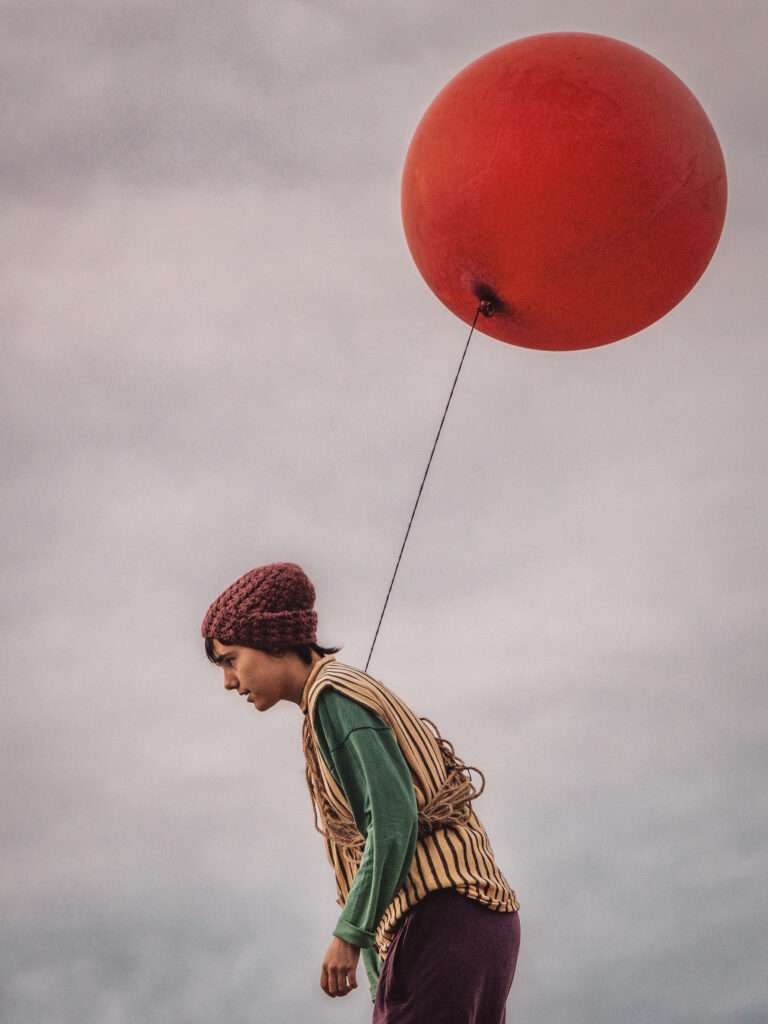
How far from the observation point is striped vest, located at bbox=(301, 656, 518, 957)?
2510 mm

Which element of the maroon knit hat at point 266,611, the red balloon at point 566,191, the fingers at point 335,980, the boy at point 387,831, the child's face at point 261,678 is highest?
the red balloon at point 566,191

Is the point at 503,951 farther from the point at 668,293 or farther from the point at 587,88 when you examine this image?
the point at 587,88

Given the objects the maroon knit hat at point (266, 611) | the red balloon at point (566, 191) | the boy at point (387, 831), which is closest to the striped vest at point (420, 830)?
the boy at point (387, 831)

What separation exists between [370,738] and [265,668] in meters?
0.38

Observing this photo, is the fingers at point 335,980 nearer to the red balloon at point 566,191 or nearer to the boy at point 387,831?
the boy at point 387,831

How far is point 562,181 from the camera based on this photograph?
3029mm

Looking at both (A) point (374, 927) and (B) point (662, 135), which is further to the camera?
(B) point (662, 135)

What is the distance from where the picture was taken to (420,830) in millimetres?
2559

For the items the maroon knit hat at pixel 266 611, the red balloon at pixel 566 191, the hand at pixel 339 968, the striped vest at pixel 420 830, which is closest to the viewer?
the hand at pixel 339 968

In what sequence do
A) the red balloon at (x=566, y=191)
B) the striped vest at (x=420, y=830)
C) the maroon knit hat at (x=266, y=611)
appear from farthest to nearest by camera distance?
the red balloon at (x=566, y=191)
the maroon knit hat at (x=266, y=611)
the striped vest at (x=420, y=830)

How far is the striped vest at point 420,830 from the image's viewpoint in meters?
2.51

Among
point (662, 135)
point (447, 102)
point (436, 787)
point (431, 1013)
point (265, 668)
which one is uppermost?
point (447, 102)

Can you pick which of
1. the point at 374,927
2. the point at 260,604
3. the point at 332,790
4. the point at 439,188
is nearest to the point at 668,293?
the point at 439,188

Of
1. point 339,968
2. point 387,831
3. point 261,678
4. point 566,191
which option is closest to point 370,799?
point 387,831
